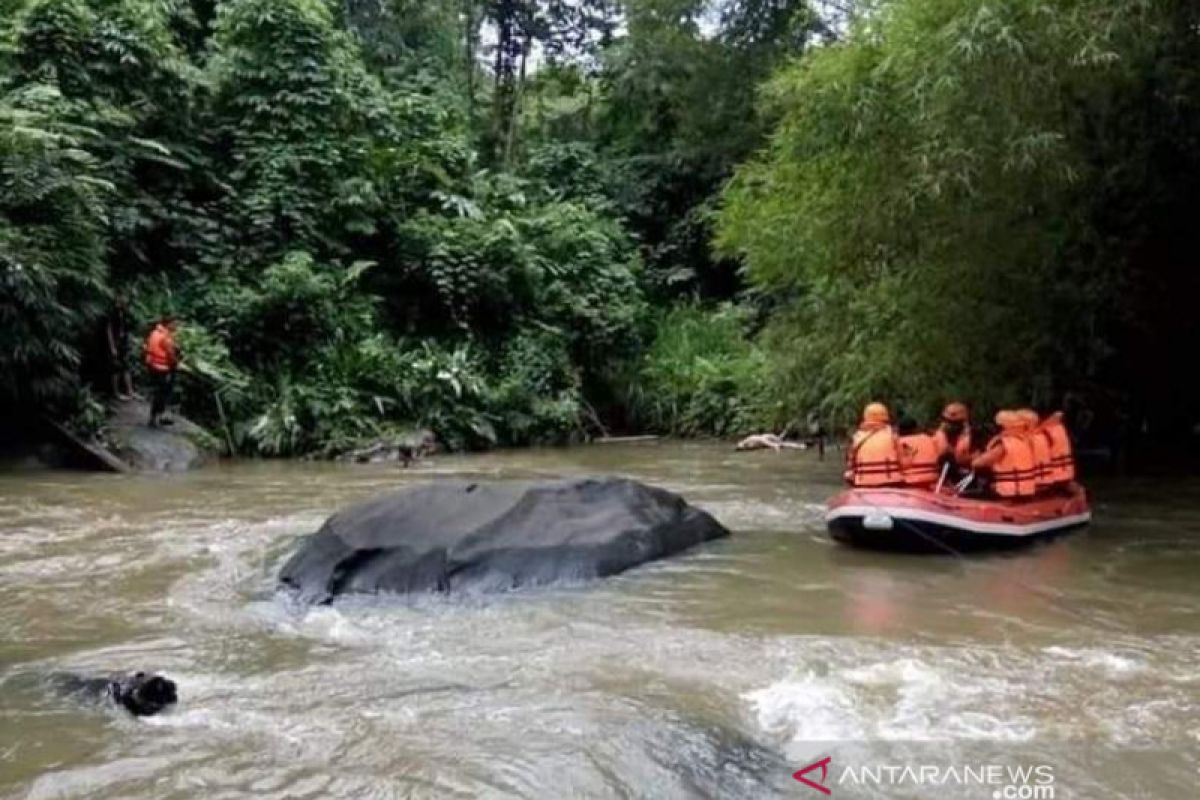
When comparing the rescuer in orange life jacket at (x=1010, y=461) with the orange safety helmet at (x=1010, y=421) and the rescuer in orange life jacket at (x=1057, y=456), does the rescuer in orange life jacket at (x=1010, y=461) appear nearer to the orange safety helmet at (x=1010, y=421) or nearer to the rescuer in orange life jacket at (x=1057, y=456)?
the orange safety helmet at (x=1010, y=421)

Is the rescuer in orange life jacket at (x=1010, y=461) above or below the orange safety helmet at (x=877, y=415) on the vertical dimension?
below

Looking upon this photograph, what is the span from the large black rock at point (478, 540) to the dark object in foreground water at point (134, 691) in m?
2.12

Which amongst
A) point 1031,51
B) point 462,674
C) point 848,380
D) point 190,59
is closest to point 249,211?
point 190,59

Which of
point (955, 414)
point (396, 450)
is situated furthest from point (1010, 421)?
point (396, 450)

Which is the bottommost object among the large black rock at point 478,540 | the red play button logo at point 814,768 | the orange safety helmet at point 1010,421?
the red play button logo at point 814,768

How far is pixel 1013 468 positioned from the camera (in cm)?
940

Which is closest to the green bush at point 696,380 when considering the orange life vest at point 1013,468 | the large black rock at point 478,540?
the orange life vest at point 1013,468

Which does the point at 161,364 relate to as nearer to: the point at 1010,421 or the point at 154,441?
the point at 154,441

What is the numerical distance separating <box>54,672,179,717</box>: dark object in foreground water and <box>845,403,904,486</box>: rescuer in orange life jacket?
5462 millimetres

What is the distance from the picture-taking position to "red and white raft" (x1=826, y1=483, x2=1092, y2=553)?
871cm

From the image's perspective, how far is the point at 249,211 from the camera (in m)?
17.8

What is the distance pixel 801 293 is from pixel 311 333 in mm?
6843

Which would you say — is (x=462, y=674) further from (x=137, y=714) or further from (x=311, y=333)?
(x=311, y=333)

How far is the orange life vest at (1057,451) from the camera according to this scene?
31.7ft
